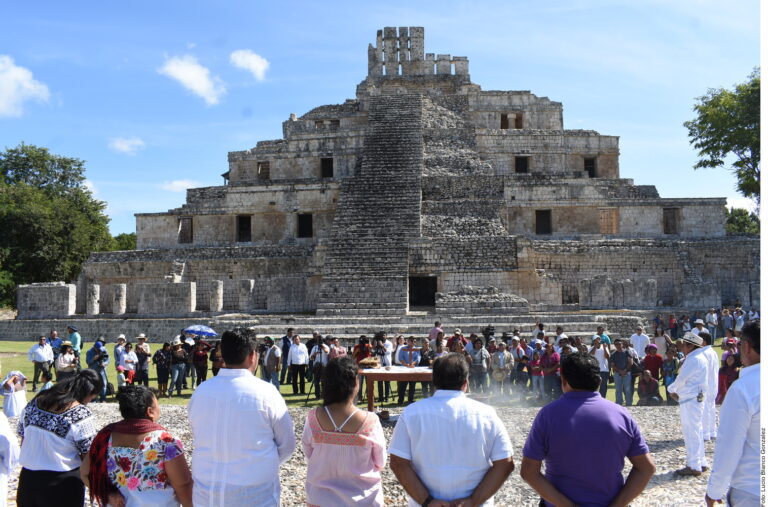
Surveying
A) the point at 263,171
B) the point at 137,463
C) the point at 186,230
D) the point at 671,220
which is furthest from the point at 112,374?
the point at 671,220

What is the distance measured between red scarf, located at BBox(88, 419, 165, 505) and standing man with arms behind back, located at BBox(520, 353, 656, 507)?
2.26 metres

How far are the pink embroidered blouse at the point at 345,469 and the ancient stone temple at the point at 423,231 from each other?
602 inches

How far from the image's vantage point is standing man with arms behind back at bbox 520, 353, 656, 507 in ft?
12.0

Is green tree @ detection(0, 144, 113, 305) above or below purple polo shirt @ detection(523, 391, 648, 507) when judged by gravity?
above

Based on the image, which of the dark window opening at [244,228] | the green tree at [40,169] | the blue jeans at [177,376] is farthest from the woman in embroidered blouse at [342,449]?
the green tree at [40,169]

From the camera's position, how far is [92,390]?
4.63 meters

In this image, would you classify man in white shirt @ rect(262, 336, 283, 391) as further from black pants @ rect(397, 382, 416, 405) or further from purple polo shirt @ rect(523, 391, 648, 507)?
purple polo shirt @ rect(523, 391, 648, 507)

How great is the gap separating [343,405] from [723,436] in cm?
217

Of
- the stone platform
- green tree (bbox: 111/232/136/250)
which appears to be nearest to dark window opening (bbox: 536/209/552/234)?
the stone platform

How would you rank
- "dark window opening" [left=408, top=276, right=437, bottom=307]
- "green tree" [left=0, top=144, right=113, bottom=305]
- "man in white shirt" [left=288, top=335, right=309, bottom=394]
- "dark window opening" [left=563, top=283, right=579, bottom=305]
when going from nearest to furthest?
1. "man in white shirt" [left=288, top=335, right=309, bottom=394]
2. "dark window opening" [left=563, top=283, right=579, bottom=305]
3. "dark window opening" [left=408, top=276, right=437, bottom=307]
4. "green tree" [left=0, top=144, right=113, bottom=305]

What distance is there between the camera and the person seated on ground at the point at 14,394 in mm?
7375

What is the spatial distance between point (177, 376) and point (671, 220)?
67.8ft

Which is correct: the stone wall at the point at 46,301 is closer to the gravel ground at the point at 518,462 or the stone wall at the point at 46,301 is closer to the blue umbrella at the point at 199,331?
the blue umbrella at the point at 199,331

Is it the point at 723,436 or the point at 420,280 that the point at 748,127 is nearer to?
the point at 420,280
